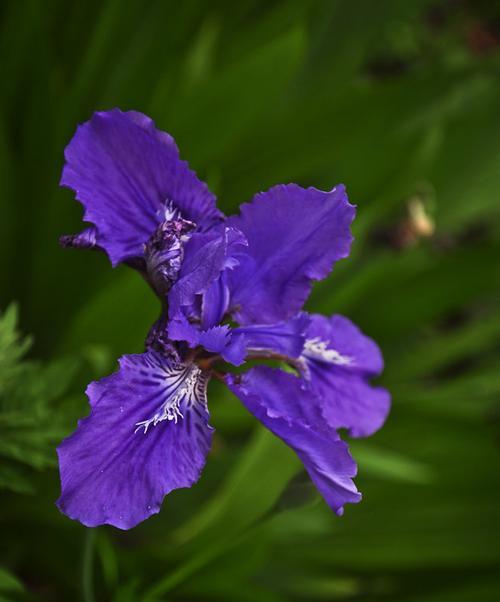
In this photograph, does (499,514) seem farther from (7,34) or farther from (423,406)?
(7,34)

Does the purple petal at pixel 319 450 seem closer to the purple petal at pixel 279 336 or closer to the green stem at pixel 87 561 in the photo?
the purple petal at pixel 279 336

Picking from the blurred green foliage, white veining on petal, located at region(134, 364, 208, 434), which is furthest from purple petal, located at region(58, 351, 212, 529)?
the blurred green foliage

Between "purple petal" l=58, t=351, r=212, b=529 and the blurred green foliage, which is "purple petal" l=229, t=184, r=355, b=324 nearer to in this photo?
"purple petal" l=58, t=351, r=212, b=529

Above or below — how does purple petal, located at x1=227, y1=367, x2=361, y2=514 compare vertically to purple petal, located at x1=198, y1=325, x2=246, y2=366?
below

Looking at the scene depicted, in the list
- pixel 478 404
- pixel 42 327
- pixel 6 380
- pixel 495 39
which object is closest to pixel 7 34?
pixel 42 327

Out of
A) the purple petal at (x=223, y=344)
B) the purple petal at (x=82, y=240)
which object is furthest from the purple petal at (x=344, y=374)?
the purple petal at (x=82, y=240)

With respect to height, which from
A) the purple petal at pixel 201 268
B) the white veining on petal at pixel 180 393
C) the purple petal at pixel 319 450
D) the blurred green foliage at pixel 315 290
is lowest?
the blurred green foliage at pixel 315 290
